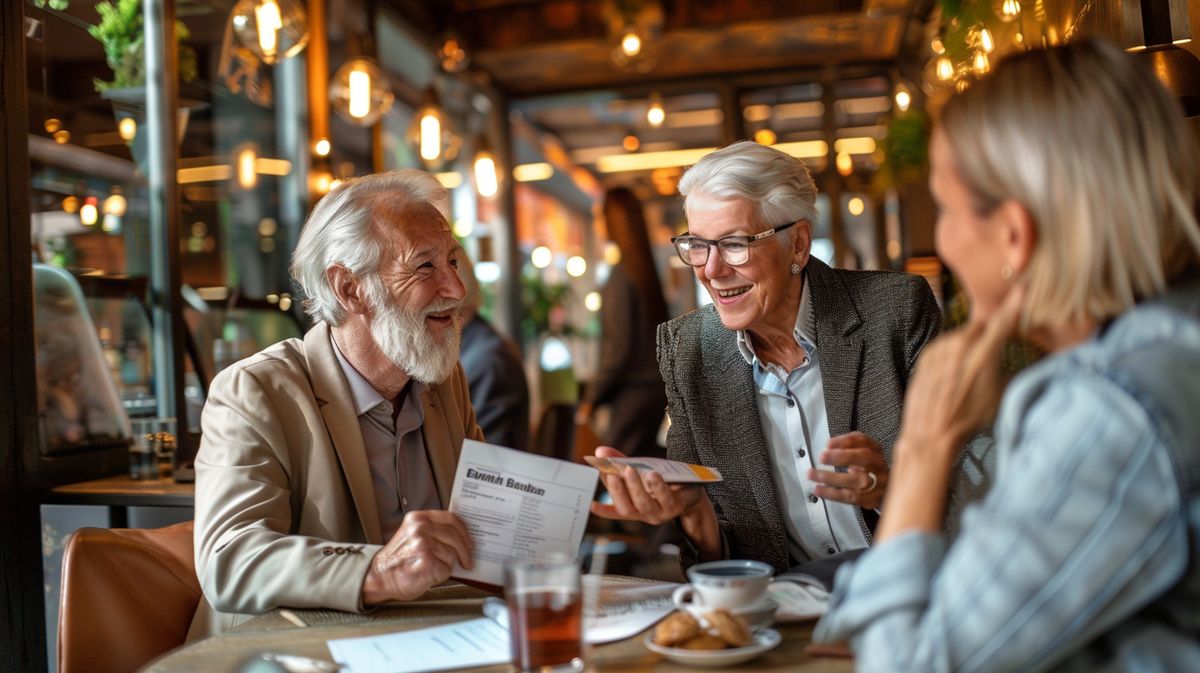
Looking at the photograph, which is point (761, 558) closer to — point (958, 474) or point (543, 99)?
point (958, 474)

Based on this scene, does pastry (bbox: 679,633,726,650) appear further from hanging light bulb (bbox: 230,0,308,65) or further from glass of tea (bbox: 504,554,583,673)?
hanging light bulb (bbox: 230,0,308,65)

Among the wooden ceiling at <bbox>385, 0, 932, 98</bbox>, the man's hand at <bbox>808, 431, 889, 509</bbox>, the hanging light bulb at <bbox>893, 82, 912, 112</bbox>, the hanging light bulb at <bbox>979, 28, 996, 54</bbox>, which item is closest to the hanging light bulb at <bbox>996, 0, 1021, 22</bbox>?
the hanging light bulb at <bbox>979, 28, 996, 54</bbox>

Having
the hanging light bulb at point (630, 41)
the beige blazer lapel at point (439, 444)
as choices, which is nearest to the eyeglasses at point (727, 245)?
the beige blazer lapel at point (439, 444)

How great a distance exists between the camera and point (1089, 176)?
3.42 feet

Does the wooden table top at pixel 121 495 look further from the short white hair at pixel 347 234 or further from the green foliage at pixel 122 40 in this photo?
the green foliage at pixel 122 40

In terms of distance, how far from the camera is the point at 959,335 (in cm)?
112

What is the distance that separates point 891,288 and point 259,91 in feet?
12.6

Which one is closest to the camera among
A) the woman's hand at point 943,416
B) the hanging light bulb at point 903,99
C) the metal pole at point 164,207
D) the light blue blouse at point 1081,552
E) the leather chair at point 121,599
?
the light blue blouse at point 1081,552

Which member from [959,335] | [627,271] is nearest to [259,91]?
[627,271]

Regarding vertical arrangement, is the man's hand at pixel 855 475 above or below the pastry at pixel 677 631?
above

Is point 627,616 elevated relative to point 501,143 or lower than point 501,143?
lower

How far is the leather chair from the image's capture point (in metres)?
1.86

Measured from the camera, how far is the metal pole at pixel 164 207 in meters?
3.94

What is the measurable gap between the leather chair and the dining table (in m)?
0.35
